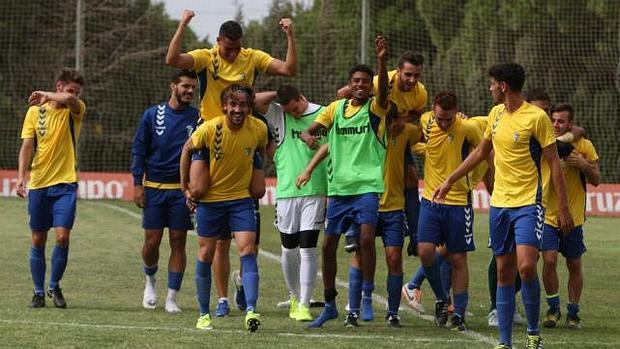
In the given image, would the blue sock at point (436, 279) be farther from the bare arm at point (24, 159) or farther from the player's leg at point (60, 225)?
the bare arm at point (24, 159)

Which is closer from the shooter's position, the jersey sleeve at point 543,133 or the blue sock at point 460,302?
the jersey sleeve at point 543,133

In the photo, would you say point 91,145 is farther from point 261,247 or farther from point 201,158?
point 201,158

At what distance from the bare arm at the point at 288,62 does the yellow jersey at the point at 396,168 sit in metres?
1.03

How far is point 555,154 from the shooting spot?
31.3ft

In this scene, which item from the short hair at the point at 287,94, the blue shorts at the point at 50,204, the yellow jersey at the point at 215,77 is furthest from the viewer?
the blue shorts at the point at 50,204

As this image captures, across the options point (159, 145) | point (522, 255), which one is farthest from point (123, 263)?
point (522, 255)

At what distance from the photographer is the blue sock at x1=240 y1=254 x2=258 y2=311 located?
10562 millimetres

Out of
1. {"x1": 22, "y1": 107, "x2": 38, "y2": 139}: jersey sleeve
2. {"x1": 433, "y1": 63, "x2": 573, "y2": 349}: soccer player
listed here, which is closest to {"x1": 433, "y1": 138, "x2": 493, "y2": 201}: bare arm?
{"x1": 433, "y1": 63, "x2": 573, "y2": 349}: soccer player

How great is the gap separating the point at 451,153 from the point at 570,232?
1.33 metres

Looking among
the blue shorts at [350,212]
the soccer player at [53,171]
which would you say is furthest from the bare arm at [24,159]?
the blue shorts at [350,212]

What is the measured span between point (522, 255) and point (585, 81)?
96.1 ft

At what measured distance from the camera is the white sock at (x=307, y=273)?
1170 cm

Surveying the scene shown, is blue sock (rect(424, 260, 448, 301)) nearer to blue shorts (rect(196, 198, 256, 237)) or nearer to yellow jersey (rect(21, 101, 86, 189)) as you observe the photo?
blue shorts (rect(196, 198, 256, 237))

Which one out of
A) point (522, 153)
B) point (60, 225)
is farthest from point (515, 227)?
point (60, 225)
